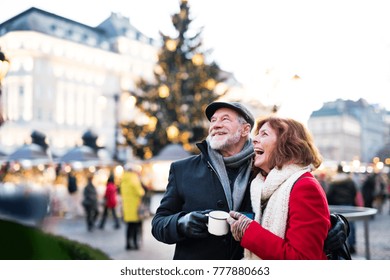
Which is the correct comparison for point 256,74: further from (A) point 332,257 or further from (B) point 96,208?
(B) point 96,208

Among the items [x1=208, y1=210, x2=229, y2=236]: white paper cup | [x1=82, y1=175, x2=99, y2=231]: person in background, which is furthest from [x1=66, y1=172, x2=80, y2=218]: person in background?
[x1=208, y1=210, x2=229, y2=236]: white paper cup

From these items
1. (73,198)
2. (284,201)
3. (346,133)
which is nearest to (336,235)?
(284,201)

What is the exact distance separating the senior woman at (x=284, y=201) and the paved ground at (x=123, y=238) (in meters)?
3.07

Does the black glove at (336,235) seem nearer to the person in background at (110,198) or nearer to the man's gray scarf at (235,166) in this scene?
the man's gray scarf at (235,166)

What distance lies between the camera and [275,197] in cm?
169

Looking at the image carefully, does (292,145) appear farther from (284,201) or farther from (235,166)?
(235,166)

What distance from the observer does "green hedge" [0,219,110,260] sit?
322 centimetres

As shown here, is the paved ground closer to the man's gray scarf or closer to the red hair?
the man's gray scarf

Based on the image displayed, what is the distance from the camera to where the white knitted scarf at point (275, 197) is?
1656 mm

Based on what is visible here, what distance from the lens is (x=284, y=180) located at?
168 cm

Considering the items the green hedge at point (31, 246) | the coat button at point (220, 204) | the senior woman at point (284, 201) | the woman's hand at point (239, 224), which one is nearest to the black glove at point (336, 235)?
the senior woman at point (284, 201)

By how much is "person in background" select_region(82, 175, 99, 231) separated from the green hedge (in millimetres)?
4484
